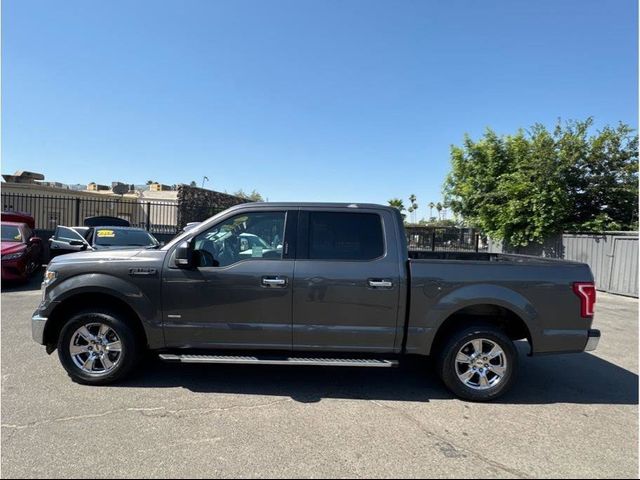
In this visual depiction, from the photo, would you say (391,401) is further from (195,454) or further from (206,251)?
(206,251)

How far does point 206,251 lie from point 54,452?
2.09m

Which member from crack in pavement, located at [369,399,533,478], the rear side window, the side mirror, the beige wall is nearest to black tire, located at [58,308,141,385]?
the side mirror

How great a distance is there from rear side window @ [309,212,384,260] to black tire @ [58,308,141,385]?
82.7 inches

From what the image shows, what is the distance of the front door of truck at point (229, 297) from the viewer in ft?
13.8

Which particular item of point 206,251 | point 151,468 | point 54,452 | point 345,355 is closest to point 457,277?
point 345,355

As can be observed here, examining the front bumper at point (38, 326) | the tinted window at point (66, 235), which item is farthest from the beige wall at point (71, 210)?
the front bumper at point (38, 326)

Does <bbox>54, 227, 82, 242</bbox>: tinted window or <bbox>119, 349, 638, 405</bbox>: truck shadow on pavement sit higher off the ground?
<bbox>54, 227, 82, 242</bbox>: tinted window

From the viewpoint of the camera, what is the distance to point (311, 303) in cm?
418

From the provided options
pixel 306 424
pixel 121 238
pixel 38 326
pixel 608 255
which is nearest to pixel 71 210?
pixel 121 238

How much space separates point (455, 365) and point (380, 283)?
115cm

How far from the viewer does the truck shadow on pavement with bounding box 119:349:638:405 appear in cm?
432

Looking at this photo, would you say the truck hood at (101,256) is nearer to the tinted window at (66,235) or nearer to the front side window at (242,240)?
the front side window at (242,240)

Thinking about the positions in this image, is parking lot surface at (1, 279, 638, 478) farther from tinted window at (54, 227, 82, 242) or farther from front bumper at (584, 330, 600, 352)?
tinted window at (54, 227, 82, 242)

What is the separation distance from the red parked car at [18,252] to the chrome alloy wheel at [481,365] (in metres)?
10.3
